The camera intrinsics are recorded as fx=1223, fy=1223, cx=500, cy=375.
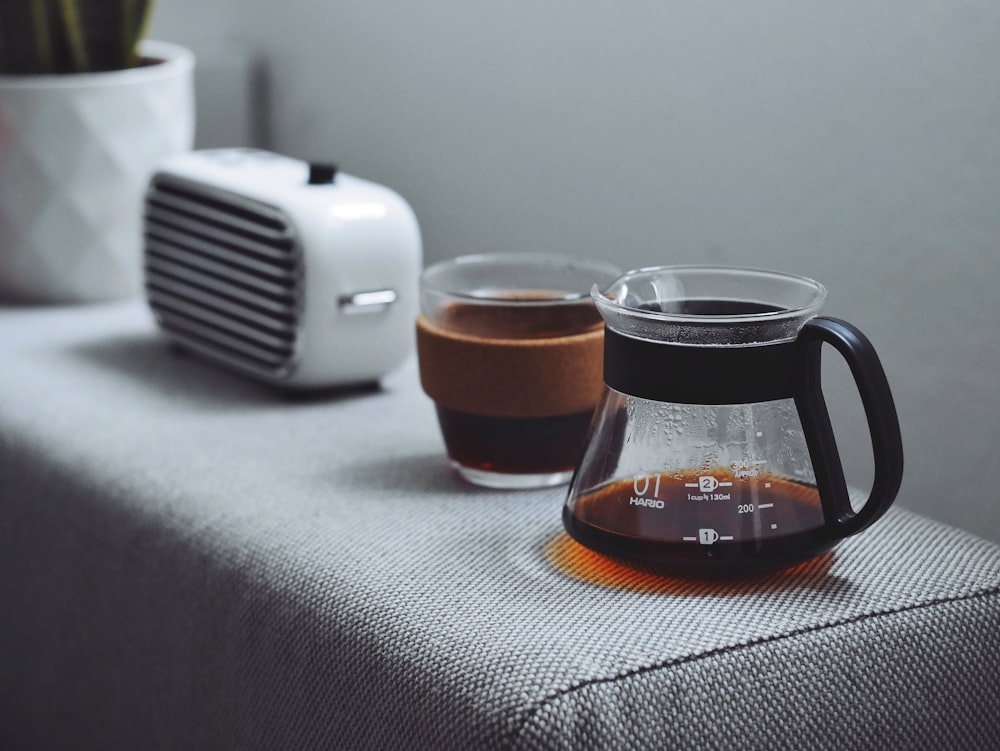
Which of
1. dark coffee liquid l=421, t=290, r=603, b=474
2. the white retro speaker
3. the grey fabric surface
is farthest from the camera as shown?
the white retro speaker

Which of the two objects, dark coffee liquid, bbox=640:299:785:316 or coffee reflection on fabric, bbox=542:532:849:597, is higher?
dark coffee liquid, bbox=640:299:785:316

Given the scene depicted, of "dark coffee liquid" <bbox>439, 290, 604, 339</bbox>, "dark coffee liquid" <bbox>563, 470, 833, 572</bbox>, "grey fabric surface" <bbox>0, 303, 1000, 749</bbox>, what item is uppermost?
"dark coffee liquid" <bbox>439, 290, 604, 339</bbox>

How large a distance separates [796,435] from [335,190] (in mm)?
A: 442

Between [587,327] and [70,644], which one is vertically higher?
[587,327]

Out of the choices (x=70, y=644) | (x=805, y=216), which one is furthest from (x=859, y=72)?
(x=70, y=644)

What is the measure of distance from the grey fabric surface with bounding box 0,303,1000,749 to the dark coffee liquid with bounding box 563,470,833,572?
0.02m

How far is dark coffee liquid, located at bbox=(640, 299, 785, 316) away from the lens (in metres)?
0.63

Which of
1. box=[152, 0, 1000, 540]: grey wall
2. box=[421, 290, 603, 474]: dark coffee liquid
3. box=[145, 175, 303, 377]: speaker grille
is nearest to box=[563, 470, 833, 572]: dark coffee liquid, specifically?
box=[421, 290, 603, 474]: dark coffee liquid

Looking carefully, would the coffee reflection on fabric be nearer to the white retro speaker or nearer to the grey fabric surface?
the grey fabric surface

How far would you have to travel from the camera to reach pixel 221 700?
66 centimetres

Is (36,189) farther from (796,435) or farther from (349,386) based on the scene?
(796,435)

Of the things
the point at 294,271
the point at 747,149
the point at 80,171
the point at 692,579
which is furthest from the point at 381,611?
the point at 80,171

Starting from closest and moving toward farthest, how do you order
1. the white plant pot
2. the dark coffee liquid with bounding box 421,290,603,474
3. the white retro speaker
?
the dark coffee liquid with bounding box 421,290,603,474
the white retro speaker
the white plant pot

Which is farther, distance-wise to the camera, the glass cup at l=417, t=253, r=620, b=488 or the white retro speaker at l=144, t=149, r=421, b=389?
the white retro speaker at l=144, t=149, r=421, b=389
